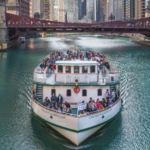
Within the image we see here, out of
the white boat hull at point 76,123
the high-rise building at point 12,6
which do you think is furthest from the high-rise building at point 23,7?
the white boat hull at point 76,123

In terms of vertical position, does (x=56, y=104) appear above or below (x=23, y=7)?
below

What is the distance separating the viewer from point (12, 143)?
60.2 feet

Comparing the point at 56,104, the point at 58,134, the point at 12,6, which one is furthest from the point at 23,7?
the point at 58,134

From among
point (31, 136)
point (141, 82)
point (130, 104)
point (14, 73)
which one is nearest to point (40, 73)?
point (31, 136)

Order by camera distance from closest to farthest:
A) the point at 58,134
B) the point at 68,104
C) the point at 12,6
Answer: the point at 58,134 → the point at 68,104 → the point at 12,6

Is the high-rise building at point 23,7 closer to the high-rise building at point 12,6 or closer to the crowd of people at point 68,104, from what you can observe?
the high-rise building at point 12,6

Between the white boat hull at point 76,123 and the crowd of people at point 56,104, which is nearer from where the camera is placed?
the white boat hull at point 76,123

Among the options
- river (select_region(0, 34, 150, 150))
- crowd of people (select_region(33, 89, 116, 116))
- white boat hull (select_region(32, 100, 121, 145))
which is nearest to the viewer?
white boat hull (select_region(32, 100, 121, 145))

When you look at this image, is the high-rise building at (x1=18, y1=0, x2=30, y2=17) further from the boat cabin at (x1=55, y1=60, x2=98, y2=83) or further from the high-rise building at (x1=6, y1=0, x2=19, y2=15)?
the boat cabin at (x1=55, y1=60, x2=98, y2=83)

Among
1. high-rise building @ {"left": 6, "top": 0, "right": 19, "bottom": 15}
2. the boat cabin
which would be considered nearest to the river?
the boat cabin

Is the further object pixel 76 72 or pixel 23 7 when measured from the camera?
pixel 23 7

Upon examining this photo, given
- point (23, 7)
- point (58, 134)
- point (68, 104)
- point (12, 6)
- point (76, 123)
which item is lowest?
point (58, 134)

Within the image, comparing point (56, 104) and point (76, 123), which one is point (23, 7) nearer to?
point (56, 104)

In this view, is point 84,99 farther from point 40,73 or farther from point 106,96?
point 40,73
